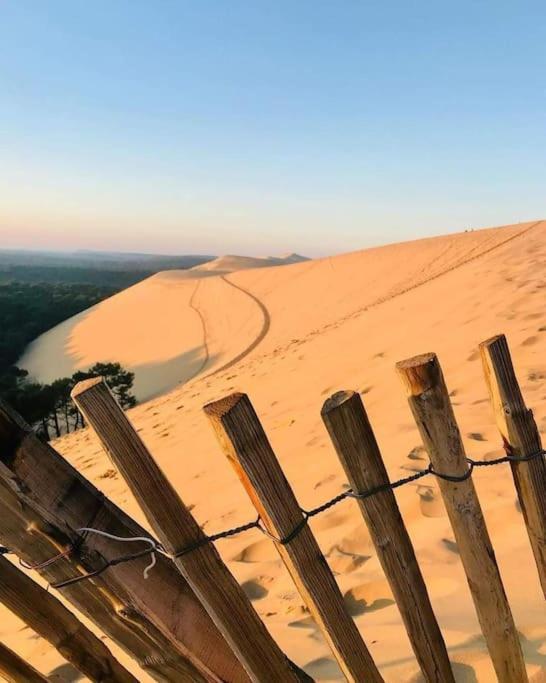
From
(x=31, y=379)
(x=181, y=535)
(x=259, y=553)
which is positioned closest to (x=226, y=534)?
(x=181, y=535)

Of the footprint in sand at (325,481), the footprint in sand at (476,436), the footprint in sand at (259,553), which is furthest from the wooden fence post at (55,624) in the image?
the footprint in sand at (476,436)

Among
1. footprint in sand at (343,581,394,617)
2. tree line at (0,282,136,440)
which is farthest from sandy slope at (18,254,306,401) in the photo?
footprint in sand at (343,581,394,617)

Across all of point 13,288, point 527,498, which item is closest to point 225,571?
point 527,498

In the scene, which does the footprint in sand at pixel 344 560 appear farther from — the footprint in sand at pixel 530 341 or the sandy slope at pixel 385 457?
the footprint in sand at pixel 530 341

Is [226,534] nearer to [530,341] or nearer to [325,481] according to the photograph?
[325,481]

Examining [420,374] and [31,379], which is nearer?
[420,374]

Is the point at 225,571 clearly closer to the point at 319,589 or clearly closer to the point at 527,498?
the point at 319,589
